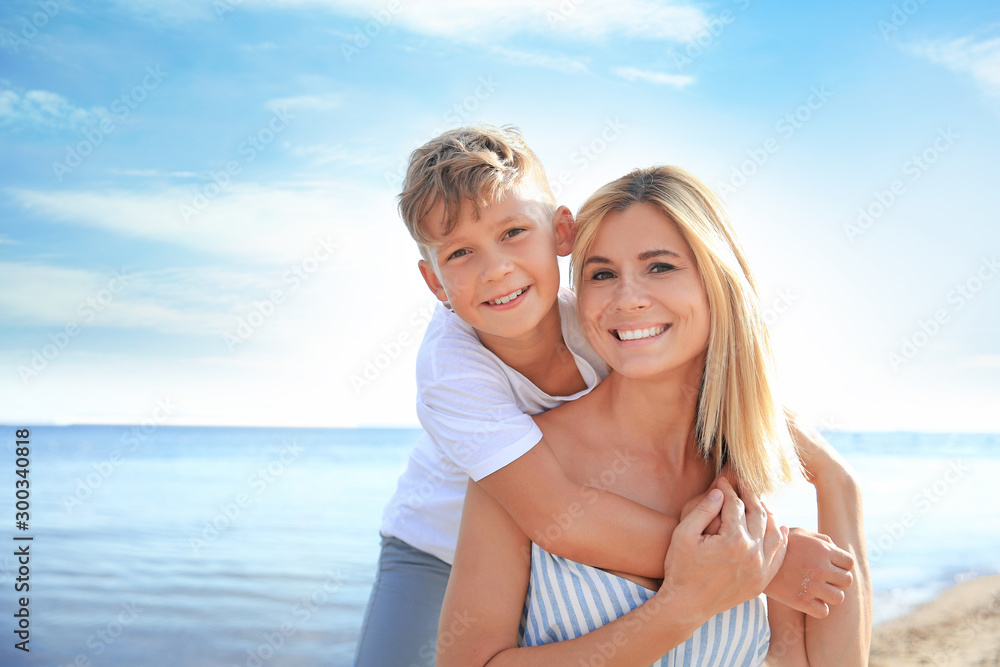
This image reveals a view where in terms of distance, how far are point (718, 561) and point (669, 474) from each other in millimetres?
447

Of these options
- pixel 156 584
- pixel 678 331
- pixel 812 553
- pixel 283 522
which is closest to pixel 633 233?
pixel 678 331

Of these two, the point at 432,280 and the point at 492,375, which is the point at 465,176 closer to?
the point at 432,280

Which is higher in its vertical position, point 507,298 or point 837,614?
point 507,298

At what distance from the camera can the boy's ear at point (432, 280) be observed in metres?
3.01

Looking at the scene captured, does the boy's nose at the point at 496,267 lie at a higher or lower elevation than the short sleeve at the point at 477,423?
higher

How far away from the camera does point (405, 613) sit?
347 cm

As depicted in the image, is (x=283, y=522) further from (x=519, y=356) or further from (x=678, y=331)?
(x=678, y=331)

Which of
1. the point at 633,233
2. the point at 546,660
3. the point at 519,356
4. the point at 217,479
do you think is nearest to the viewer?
the point at 546,660

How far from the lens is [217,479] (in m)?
21.6

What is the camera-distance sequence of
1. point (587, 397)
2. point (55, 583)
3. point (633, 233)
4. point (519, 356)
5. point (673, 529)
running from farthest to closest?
point (55, 583)
point (519, 356)
point (587, 397)
point (633, 233)
point (673, 529)

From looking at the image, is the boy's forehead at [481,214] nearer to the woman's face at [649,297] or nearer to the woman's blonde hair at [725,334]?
the woman's blonde hair at [725,334]

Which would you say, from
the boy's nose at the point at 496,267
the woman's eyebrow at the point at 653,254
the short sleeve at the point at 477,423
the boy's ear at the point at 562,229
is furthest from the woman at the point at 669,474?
the boy's ear at the point at 562,229

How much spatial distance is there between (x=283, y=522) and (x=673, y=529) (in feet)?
46.3

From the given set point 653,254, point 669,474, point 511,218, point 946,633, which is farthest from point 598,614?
point 946,633
